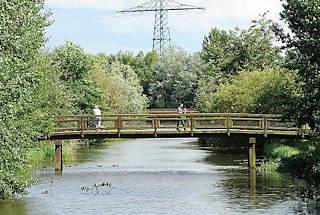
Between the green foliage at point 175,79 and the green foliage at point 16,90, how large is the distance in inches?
2216

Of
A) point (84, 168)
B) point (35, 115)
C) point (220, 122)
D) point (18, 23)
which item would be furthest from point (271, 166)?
point (18, 23)

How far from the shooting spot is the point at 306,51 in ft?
64.9

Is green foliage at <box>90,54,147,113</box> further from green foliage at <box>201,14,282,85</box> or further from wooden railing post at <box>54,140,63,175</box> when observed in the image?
wooden railing post at <box>54,140,63,175</box>

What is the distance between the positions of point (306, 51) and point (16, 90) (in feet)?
29.7

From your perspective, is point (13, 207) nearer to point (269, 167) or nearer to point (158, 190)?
point (158, 190)

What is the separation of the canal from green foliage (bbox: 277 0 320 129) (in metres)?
3.46

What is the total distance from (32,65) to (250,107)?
21689 millimetres

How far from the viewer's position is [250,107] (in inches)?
1722

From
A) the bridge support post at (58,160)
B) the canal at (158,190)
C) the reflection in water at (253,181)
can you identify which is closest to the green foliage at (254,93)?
the canal at (158,190)

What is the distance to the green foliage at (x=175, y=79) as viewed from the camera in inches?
3273

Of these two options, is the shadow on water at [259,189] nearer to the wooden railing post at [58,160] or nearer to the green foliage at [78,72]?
the wooden railing post at [58,160]

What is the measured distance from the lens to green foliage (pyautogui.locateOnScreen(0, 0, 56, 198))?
19.7 meters

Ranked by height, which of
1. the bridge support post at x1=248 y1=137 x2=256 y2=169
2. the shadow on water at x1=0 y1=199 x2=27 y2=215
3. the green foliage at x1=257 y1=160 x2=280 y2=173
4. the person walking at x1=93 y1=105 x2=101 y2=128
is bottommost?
the shadow on water at x1=0 y1=199 x2=27 y2=215

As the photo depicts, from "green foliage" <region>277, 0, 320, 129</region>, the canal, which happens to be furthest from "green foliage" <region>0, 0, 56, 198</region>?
"green foliage" <region>277, 0, 320, 129</region>
